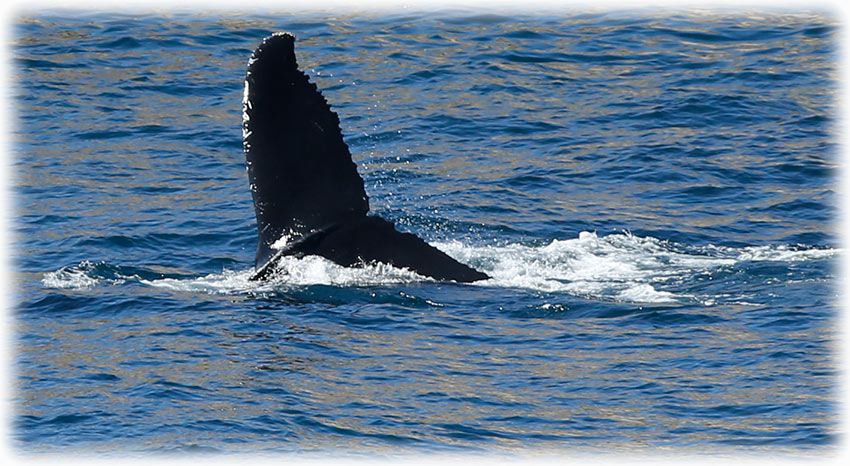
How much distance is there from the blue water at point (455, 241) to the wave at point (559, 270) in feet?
0.16

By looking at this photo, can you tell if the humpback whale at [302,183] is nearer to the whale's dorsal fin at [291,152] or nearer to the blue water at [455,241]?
the whale's dorsal fin at [291,152]

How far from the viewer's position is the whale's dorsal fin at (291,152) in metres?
12.0

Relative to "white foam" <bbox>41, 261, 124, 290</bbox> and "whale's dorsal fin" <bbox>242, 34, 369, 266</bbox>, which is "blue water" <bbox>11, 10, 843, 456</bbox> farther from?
"whale's dorsal fin" <bbox>242, 34, 369, 266</bbox>

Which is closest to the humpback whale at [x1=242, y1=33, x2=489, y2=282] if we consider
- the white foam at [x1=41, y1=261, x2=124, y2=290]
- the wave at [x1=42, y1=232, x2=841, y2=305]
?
the wave at [x1=42, y1=232, x2=841, y2=305]

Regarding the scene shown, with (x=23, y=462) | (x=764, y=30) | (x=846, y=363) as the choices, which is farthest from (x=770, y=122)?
(x=23, y=462)

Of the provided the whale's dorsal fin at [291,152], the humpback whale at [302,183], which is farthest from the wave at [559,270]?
the whale's dorsal fin at [291,152]

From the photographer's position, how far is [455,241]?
A: 16109mm

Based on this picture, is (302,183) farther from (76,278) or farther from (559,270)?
(76,278)

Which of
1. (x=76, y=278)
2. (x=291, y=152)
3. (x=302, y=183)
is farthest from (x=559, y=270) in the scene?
(x=76, y=278)

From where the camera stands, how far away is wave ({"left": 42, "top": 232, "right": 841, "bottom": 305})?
13047 mm

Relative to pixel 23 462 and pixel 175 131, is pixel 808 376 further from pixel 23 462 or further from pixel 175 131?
→ pixel 175 131

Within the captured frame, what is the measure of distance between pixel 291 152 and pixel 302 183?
1.13 feet

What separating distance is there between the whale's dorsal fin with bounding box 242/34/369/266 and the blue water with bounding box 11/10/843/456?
47 cm

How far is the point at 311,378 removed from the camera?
11.2m
